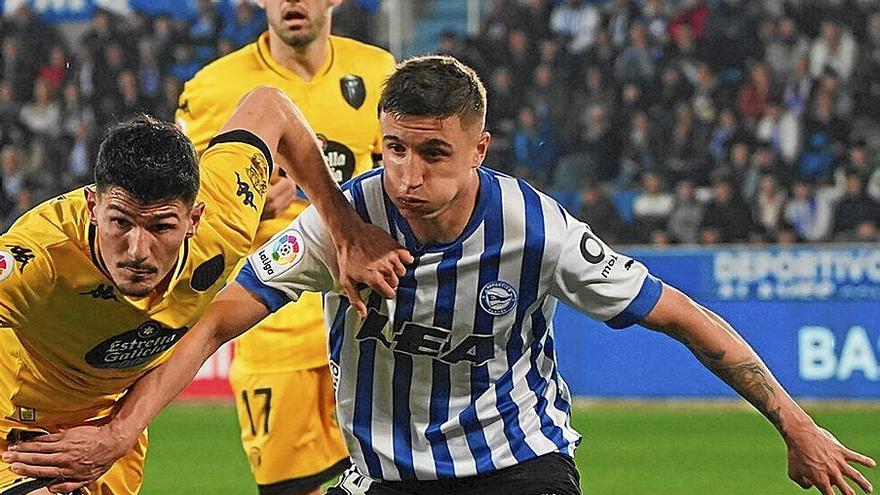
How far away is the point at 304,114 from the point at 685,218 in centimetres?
924

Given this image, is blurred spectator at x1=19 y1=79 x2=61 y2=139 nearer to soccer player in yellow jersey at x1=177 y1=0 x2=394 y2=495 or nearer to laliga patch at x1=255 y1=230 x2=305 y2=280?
soccer player in yellow jersey at x1=177 y1=0 x2=394 y2=495

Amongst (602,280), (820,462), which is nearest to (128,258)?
(602,280)

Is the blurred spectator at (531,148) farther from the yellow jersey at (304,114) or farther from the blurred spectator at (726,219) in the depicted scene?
the yellow jersey at (304,114)

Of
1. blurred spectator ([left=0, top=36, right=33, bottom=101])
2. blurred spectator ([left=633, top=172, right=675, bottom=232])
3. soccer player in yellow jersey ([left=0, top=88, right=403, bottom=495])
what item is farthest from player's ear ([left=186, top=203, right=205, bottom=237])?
blurred spectator ([left=0, top=36, right=33, bottom=101])

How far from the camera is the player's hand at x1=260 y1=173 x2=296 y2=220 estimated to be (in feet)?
19.1

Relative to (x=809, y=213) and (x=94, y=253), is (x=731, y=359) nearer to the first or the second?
(x=94, y=253)

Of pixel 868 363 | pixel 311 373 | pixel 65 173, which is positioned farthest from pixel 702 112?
Answer: pixel 311 373

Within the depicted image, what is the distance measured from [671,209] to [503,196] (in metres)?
10.9

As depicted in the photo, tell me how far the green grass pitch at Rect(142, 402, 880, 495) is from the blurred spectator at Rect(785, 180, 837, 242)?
2.80 meters

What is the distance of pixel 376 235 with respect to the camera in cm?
433

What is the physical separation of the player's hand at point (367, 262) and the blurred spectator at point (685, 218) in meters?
10.8

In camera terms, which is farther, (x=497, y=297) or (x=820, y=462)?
(x=497, y=297)

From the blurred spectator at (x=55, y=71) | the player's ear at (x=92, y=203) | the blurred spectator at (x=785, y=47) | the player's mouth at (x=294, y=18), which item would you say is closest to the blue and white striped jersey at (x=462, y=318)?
the player's ear at (x=92, y=203)

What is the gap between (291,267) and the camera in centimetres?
438
